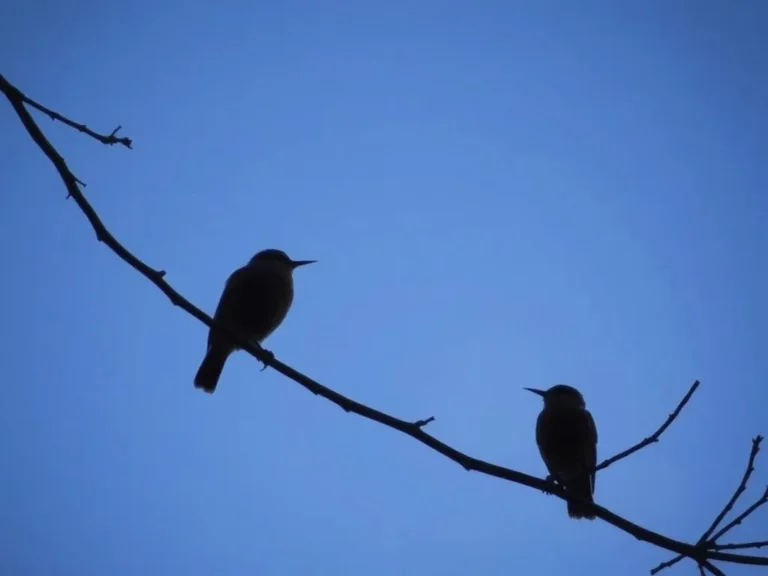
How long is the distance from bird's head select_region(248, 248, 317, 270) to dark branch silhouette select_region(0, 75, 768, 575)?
3714 millimetres

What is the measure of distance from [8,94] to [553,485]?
101 inches

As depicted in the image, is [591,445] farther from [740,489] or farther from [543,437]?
[740,489]

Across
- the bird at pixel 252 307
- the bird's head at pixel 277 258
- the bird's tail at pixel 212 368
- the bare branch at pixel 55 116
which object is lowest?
the bare branch at pixel 55 116

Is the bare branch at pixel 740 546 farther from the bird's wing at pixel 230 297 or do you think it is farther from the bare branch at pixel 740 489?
the bird's wing at pixel 230 297

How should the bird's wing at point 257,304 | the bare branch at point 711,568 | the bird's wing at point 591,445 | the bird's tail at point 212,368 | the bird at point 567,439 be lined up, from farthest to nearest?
1. the bird's wing at point 591,445
2. the bird at point 567,439
3. the bird's wing at point 257,304
4. the bird's tail at point 212,368
5. the bare branch at point 711,568

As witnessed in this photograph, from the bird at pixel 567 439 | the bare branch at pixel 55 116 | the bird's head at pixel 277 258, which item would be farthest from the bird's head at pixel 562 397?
the bare branch at pixel 55 116

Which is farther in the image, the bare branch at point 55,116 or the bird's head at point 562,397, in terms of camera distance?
the bird's head at point 562,397

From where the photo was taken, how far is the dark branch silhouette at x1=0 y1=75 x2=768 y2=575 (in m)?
2.18

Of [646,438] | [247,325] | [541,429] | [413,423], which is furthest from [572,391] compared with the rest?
[413,423]

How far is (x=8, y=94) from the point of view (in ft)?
8.02

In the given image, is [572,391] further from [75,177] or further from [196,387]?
[75,177]

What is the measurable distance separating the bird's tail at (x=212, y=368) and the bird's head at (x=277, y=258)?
1.17m

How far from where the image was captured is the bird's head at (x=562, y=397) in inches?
269

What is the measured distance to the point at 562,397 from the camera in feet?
23.0
